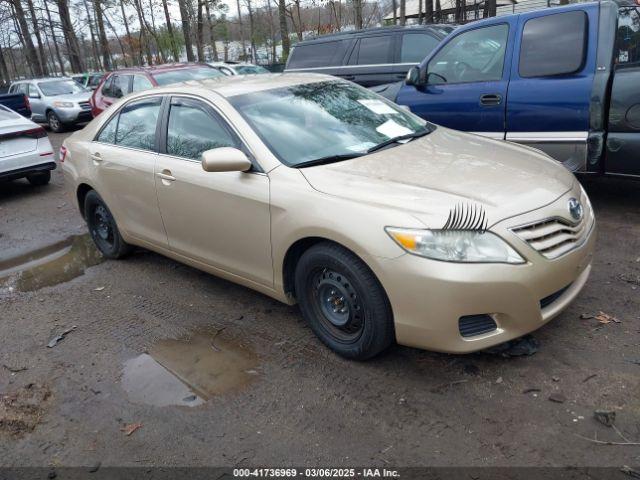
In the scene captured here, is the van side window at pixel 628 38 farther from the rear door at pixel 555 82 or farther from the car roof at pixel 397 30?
the car roof at pixel 397 30

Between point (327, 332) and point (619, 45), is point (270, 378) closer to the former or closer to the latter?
point (327, 332)

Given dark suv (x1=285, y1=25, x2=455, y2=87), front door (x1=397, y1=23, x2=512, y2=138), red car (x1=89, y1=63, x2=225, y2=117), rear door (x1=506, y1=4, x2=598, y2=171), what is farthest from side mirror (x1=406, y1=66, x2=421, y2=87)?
red car (x1=89, y1=63, x2=225, y2=117)

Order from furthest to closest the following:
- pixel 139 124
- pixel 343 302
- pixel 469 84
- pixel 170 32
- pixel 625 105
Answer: pixel 170 32 → pixel 469 84 → pixel 625 105 → pixel 139 124 → pixel 343 302

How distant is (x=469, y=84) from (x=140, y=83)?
7.85 meters

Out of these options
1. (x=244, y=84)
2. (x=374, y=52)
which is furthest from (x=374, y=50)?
(x=244, y=84)

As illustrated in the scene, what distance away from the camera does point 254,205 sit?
349 cm

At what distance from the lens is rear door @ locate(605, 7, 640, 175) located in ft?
15.4

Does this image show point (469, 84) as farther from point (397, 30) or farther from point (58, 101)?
point (58, 101)

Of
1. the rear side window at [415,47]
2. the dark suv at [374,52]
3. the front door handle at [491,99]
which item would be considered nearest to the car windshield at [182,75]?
the dark suv at [374,52]

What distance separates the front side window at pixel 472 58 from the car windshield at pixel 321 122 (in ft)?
5.72

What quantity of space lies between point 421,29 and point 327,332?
6.87m

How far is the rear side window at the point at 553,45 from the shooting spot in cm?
507

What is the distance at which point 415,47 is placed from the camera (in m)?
8.77

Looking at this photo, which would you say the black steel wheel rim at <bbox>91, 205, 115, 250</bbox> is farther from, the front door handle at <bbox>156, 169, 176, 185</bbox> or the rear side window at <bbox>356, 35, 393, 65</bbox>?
the rear side window at <bbox>356, 35, 393, 65</bbox>
